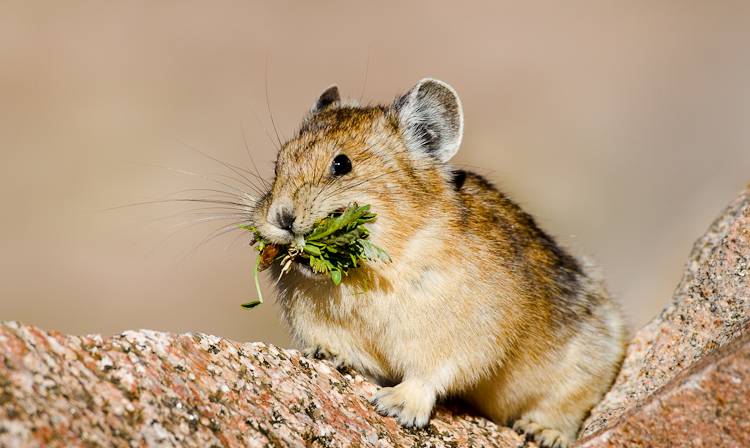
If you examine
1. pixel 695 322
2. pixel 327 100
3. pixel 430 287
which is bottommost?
pixel 430 287

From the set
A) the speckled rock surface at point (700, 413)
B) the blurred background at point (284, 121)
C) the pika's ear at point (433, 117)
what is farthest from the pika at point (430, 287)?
the blurred background at point (284, 121)

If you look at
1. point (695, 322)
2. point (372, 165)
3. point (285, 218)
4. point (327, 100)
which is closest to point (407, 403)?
point (285, 218)

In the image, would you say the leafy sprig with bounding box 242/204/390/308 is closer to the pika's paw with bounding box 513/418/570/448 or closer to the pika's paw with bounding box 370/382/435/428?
the pika's paw with bounding box 370/382/435/428

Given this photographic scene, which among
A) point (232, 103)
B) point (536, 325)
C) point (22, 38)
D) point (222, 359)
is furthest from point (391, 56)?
point (222, 359)

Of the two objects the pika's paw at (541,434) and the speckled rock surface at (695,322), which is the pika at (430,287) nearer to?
the pika's paw at (541,434)

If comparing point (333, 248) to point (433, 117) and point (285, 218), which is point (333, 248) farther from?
point (433, 117)
